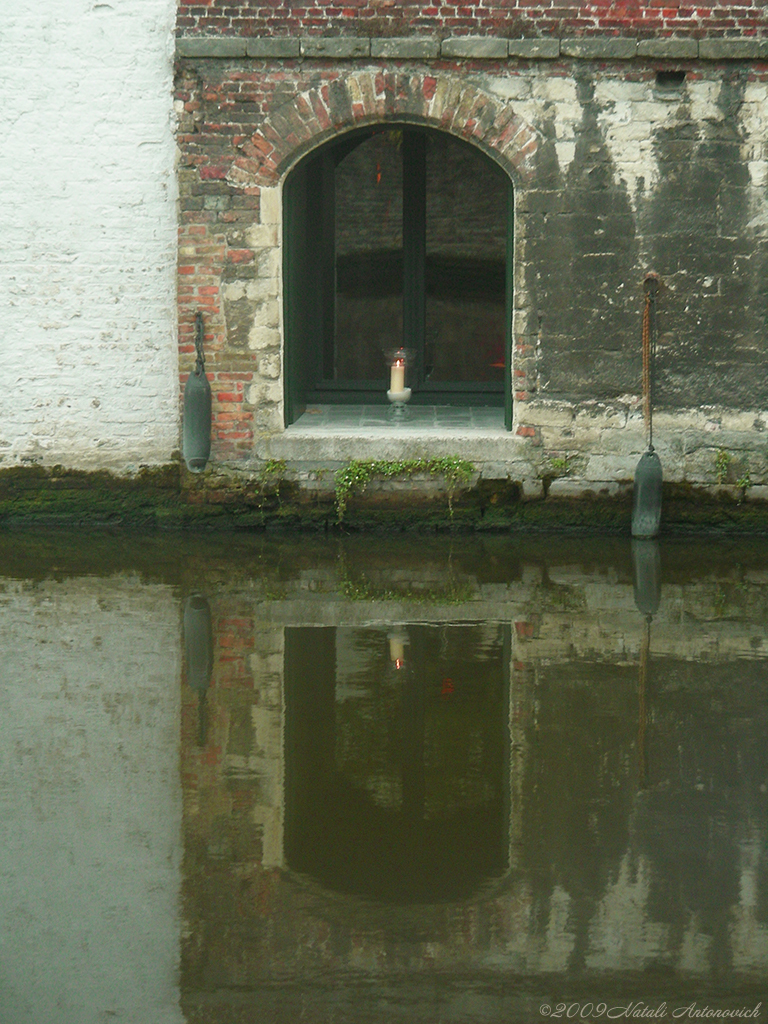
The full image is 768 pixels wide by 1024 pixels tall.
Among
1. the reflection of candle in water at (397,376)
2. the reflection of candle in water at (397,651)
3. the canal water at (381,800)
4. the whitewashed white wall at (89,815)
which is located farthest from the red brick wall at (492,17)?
the reflection of candle in water at (397,651)

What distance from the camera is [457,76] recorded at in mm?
7957

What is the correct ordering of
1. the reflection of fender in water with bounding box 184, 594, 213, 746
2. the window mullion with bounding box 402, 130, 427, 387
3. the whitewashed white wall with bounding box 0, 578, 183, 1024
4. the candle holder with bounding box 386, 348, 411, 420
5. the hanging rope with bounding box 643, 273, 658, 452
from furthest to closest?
the window mullion with bounding box 402, 130, 427, 387 < the candle holder with bounding box 386, 348, 411, 420 < the hanging rope with bounding box 643, 273, 658, 452 < the reflection of fender in water with bounding box 184, 594, 213, 746 < the whitewashed white wall with bounding box 0, 578, 183, 1024

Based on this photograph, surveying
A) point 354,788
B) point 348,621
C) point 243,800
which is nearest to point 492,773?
point 354,788

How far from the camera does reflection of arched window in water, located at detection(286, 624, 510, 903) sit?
3652mm

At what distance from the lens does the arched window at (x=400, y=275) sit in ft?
32.8

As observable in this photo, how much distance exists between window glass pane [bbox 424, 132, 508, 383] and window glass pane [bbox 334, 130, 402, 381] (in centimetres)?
31

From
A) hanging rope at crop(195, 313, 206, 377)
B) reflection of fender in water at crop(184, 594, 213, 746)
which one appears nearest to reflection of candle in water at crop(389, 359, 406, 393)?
hanging rope at crop(195, 313, 206, 377)

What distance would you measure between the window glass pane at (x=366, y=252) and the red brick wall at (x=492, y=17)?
7.87 ft

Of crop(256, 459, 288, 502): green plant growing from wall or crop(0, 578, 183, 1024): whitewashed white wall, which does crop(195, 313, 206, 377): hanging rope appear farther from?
crop(0, 578, 183, 1024): whitewashed white wall

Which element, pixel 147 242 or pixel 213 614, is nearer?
pixel 213 614

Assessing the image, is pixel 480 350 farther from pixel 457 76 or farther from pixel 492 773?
pixel 492 773

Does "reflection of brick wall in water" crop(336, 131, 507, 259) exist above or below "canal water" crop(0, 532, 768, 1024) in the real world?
above

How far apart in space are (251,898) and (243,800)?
2.13 ft

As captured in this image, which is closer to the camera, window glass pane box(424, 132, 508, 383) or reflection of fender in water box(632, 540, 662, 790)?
reflection of fender in water box(632, 540, 662, 790)
